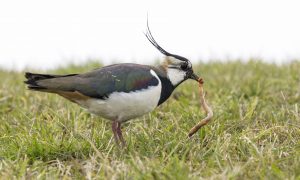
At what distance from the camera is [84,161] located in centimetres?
540

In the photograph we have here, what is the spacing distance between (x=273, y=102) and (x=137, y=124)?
80.2 inches

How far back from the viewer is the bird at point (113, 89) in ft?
18.6

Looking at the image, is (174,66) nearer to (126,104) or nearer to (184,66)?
(184,66)

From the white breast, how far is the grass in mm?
231

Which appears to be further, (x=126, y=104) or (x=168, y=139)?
(x=168, y=139)

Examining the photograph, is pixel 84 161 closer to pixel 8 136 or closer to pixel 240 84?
pixel 8 136

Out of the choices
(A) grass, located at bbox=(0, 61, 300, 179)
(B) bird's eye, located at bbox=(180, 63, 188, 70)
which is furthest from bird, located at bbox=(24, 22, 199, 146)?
(B) bird's eye, located at bbox=(180, 63, 188, 70)

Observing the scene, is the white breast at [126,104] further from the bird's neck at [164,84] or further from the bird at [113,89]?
the bird's neck at [164,84]

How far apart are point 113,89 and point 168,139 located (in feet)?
2.10

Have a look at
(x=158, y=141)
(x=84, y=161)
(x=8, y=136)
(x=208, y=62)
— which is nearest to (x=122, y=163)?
(x=84, y=161)

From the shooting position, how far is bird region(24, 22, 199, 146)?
5656 millimetres

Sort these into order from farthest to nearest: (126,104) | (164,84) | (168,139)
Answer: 1. (164,84)
2. (168,139)
3. (126,104)

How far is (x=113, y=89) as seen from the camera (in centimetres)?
568

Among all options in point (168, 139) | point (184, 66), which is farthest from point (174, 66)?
point (168, 139)
